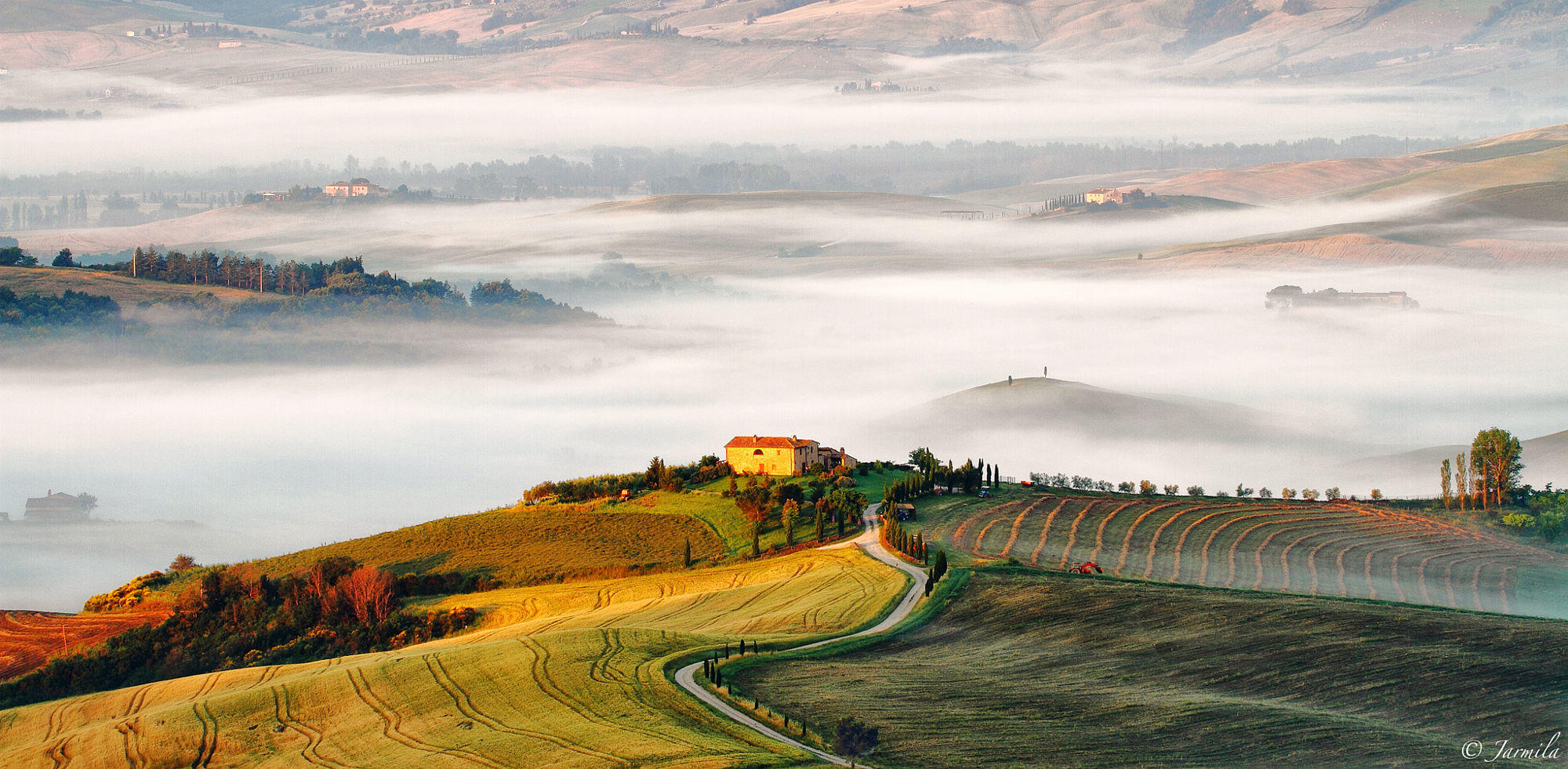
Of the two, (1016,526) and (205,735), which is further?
(1016,526)

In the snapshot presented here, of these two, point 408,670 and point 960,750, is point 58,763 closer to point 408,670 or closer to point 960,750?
point 408,670

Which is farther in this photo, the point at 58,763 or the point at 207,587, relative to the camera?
the point at 207,587

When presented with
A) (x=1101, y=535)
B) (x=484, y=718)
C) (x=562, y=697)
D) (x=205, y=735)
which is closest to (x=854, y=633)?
(x=562, y=697)

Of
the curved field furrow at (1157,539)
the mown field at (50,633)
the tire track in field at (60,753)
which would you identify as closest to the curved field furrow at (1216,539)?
the curved field furrow at (1157,539)

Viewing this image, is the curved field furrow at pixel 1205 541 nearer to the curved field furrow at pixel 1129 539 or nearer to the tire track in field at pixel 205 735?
the curved field furrow at pixel 1129 539

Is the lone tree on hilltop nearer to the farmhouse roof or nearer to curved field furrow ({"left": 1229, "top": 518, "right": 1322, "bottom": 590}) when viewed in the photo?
curved field furrow ({"left": 1229, "top": 518, "right": 1322, "bottom": 590})

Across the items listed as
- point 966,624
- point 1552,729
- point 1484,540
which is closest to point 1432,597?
point 1484,540

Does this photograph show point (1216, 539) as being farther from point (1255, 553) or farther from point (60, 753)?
point (60, 753)
